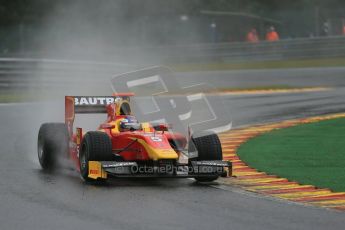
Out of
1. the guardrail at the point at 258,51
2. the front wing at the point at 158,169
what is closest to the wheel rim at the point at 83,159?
the front wing at the point at 158,169

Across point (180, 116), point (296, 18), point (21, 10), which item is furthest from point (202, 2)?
point (180, 116)

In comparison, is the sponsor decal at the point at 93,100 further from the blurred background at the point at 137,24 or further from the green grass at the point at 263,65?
the blurred background at the point at 137,24

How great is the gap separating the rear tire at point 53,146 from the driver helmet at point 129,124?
4.02 ft

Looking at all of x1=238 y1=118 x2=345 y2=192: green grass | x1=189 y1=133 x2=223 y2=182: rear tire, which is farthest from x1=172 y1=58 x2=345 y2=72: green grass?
x1=189 y1=133 x2=223 y2=182: rear tire

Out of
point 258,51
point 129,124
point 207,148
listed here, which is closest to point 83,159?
point 129,124

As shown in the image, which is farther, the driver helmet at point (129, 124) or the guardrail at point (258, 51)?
the guardrail at point (258, 51)

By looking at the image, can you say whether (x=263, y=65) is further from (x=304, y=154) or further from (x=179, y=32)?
(x=304, y=154)

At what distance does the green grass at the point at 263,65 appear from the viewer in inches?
1343

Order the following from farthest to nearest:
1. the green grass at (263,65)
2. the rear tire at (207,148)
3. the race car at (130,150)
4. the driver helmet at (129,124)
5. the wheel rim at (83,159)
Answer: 1. the green grass at (263,65)
2. the driver helmet at (129,124)
3. the rear tire at (207,148)
4. the wheel rim at (83,159)
5. the race car at (130,150)

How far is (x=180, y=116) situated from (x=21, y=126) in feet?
14.0

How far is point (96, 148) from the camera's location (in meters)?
12.0

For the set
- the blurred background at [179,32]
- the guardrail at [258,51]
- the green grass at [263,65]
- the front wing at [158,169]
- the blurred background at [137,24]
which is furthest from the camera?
the blurred background at [137,24]

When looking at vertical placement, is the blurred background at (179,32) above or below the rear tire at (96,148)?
above

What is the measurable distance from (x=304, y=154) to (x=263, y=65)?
67.4ft
